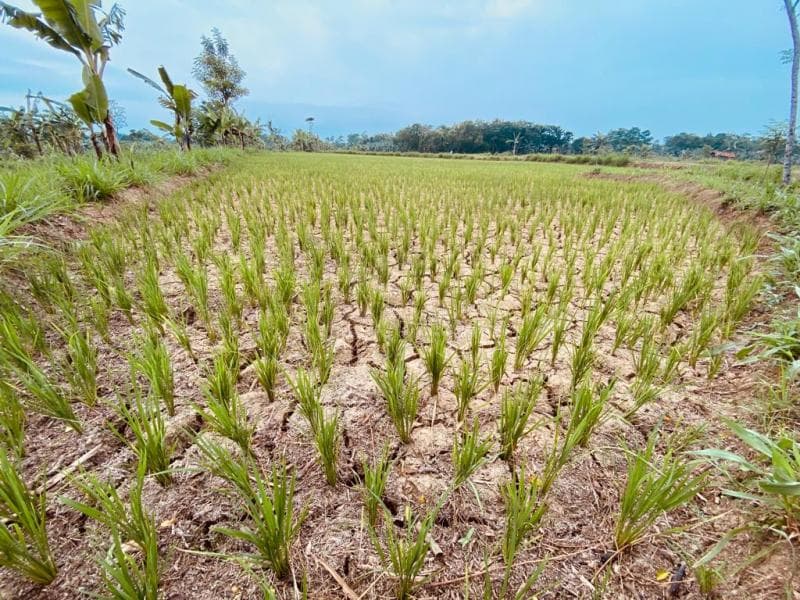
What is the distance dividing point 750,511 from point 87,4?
313 inches

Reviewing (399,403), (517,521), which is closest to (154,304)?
(399,403)

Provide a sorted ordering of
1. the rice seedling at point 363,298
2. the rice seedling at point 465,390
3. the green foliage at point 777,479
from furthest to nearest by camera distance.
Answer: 1. the rice seedling at point 363,298
2. the rice seedling at point 465,390
3. the green foliage at point 777,479

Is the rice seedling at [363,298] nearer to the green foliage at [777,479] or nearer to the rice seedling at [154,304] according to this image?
the rice seedling at [154,304]

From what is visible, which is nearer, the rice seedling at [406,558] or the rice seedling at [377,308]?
the rice seedling at [406,558]

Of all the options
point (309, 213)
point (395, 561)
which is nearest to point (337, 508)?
point (395, 561)

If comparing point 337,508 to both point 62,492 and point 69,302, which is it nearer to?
point 62,492

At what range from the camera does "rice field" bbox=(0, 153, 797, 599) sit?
2.65 feet

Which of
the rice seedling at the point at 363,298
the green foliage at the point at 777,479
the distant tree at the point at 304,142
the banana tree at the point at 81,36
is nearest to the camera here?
the green foliage at the point at 777,479

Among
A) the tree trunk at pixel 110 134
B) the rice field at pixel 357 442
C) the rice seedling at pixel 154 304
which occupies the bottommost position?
the rice field at pixel 357 442

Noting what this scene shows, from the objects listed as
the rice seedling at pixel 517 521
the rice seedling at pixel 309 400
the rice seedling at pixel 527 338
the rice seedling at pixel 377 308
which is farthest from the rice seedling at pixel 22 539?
the rice seedling at pixel 527 338

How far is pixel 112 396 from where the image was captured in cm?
132

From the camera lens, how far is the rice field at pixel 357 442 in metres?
0.81

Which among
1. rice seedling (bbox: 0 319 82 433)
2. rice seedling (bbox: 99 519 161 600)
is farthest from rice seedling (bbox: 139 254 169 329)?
rice seedling (bbox: 99 519 161 600)

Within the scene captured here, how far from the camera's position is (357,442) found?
1.18m
